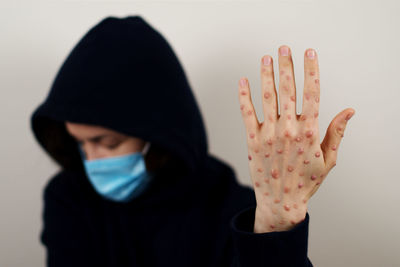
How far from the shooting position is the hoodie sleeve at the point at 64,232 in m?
1.20

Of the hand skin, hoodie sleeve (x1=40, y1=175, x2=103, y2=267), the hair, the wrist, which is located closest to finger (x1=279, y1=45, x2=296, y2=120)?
the hand skin

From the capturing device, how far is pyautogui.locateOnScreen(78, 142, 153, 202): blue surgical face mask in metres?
1.12

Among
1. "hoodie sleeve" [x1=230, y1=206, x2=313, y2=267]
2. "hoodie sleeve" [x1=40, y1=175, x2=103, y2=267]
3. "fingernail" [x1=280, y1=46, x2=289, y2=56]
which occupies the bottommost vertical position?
"hoodie sleeve" [x1=40, y1=175, x2=103, y2=267]

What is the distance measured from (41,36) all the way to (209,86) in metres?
0.60

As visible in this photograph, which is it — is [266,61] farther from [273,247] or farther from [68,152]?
[68,152]

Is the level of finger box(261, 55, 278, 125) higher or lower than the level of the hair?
higher

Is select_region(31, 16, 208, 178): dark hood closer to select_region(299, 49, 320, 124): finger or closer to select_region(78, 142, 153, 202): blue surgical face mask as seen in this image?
select_region(78, 142, 153, 202): blue surgical face mask

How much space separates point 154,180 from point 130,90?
1.05 ft

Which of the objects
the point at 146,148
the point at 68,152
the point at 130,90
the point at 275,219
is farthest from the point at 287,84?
the point at 68,152

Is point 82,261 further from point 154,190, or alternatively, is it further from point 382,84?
point 382,84

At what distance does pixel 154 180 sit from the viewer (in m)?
1.20

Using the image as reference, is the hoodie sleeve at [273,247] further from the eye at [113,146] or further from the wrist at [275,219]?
the eye at [113,146]

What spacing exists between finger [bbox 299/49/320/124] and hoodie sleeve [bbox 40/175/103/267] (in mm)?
823

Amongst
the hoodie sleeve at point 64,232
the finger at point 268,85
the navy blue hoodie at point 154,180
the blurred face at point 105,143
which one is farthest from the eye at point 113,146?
the finger at point 268,85
